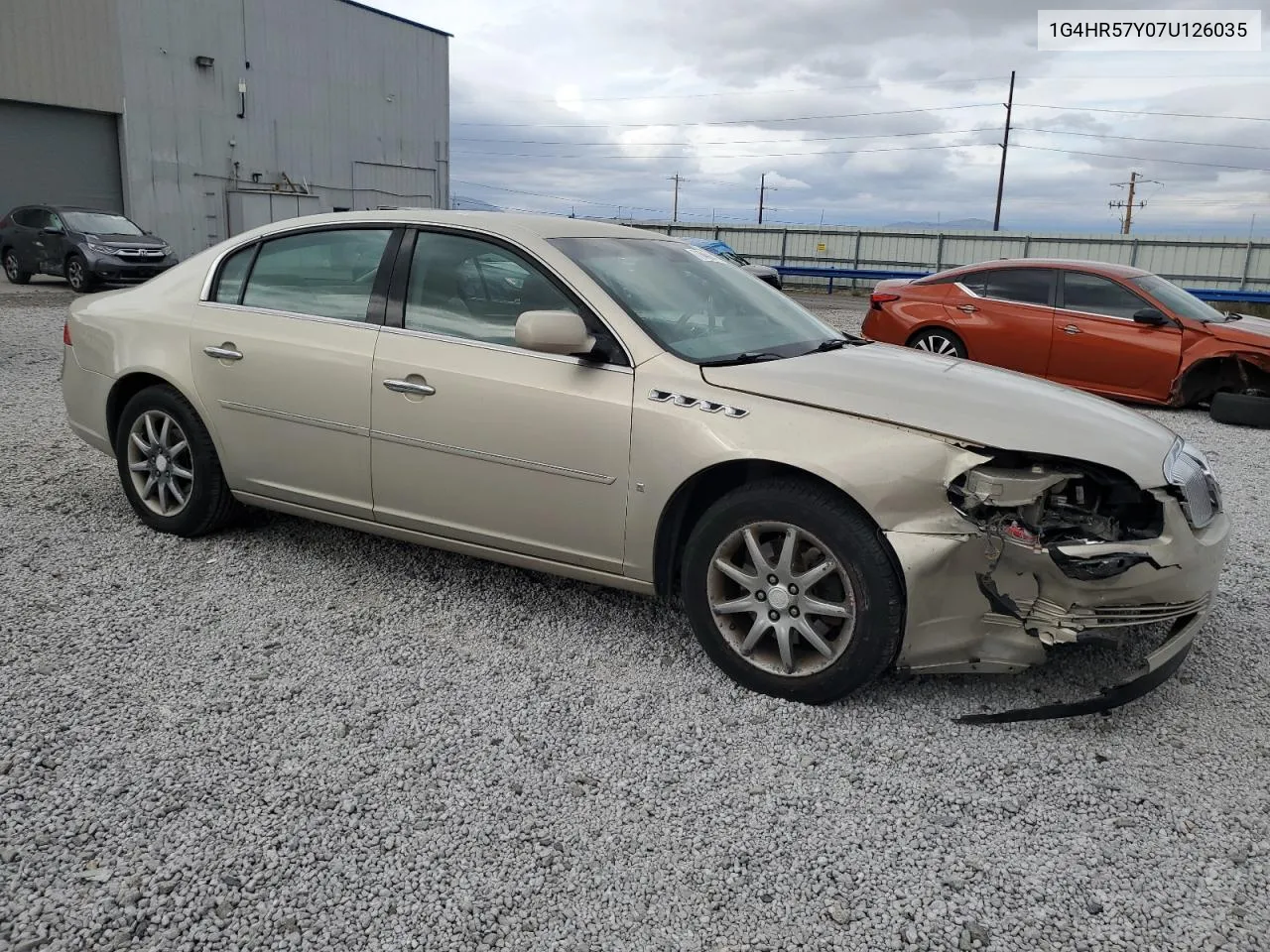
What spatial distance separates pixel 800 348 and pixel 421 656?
189cm

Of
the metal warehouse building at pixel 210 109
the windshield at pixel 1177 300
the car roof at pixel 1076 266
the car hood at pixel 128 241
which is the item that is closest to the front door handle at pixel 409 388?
the car roof at pixel 1076 266

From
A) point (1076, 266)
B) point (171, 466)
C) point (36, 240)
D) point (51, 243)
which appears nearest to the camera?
point (171, 466)

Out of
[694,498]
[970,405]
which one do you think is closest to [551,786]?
[694,498]

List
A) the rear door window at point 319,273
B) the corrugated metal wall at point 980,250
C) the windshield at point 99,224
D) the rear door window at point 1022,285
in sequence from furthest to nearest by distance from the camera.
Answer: the corrugated metal wall at point 980,250 → the windshield at point 99,224 → the rear door window at point 1022,285 → the rear door window at point 319,273

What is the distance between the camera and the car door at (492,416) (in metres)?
Result: 3.45

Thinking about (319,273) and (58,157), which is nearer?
(319,273)

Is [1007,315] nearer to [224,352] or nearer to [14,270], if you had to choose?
[224,352]

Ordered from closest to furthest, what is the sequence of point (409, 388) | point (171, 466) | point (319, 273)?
1. point (409, 388)
2. point (319, 273)
3. point (171, 466)

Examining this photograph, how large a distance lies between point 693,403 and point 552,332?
21.2 inches

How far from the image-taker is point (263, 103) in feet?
90.3

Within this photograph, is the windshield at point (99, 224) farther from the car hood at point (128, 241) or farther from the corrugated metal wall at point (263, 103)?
the corrugated metal wall at point (263, 103)

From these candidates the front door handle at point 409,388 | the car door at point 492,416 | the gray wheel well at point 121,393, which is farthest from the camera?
the gray wheel well at point 121,393

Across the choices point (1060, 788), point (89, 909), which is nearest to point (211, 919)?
point (89, 909)

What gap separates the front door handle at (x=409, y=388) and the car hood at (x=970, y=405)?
1.09 m
